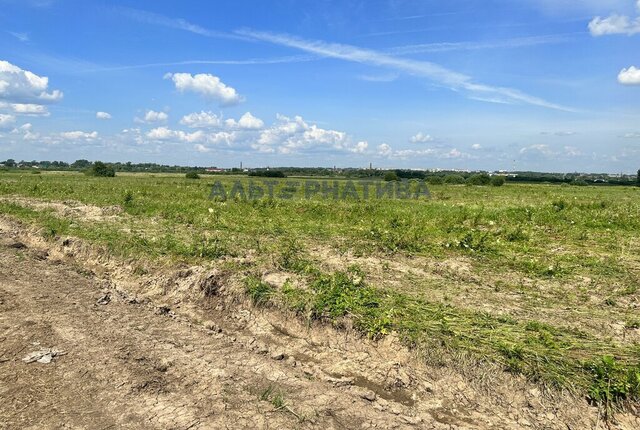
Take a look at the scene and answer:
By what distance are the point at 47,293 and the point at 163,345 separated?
3020 millimetres

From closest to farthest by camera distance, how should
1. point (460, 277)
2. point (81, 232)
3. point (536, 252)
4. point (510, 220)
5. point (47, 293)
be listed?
point (47, 293), point (460, 277), point (536, 252), point (81, 232), point (510, 220)

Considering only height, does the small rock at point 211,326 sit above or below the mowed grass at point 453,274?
below

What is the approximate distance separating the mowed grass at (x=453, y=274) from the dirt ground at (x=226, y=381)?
34 centimetres

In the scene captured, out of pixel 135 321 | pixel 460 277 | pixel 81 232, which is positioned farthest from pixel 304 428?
pixel 81 232

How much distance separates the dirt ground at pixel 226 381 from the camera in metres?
3.63

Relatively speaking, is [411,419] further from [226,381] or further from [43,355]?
[43,355]

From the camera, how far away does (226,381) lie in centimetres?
415

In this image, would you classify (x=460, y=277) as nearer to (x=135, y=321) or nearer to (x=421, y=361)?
(x=421, y=361)

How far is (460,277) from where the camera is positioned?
24.6 ft

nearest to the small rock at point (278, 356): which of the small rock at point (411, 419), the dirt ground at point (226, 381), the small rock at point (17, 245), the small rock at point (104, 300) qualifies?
the dirt ground at point (226, 381)

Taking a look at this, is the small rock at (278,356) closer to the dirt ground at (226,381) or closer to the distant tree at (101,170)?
the dirt ground at (226,381)

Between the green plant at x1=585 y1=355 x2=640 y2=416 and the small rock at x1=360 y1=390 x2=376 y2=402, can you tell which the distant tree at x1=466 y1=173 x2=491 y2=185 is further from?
the small rock at x1=360 y1=390 x2=376 y2=402

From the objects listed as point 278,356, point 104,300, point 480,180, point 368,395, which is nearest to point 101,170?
point 480,180

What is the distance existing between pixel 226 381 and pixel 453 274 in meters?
4.95
